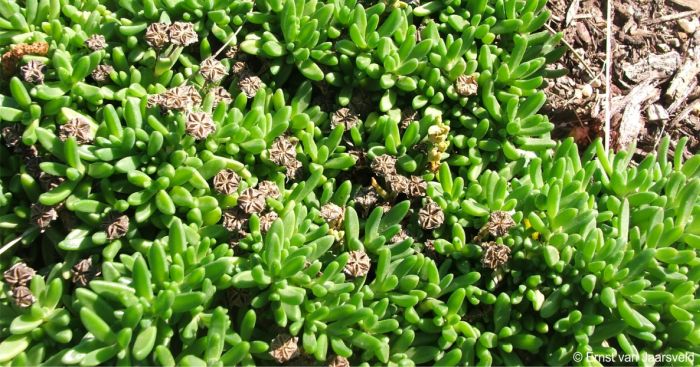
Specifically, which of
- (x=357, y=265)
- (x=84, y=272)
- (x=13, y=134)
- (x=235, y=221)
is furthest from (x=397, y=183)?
(x=13, y=134)

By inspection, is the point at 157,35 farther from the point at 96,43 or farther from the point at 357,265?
the point at 357,265

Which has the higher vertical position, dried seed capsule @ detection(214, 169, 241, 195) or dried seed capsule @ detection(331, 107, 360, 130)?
dried seed capsule @ detection(331, 107, 360, 130)

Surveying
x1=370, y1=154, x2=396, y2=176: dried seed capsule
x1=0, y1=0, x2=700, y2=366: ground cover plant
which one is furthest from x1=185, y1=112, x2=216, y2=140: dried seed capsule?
x1=370, y1=154, x2=396, y2=176: dried seed capsule

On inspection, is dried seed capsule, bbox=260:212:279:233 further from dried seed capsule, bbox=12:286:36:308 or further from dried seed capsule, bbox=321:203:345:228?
dried seed capsule, bbox=12:286:36:308

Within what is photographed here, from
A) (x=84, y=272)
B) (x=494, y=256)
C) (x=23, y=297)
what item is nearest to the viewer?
(x=23, y=297)

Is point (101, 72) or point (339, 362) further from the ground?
point (101, 72)

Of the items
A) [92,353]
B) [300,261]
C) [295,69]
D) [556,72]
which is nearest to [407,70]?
[295,69]

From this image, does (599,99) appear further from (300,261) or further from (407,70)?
(300,261)

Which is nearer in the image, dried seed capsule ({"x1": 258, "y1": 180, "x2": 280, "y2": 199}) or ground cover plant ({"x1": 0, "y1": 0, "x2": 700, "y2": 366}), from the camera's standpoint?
ground cover plant ({"x1": 0, "y1": 0, "x2": 700, "y2": 366})
